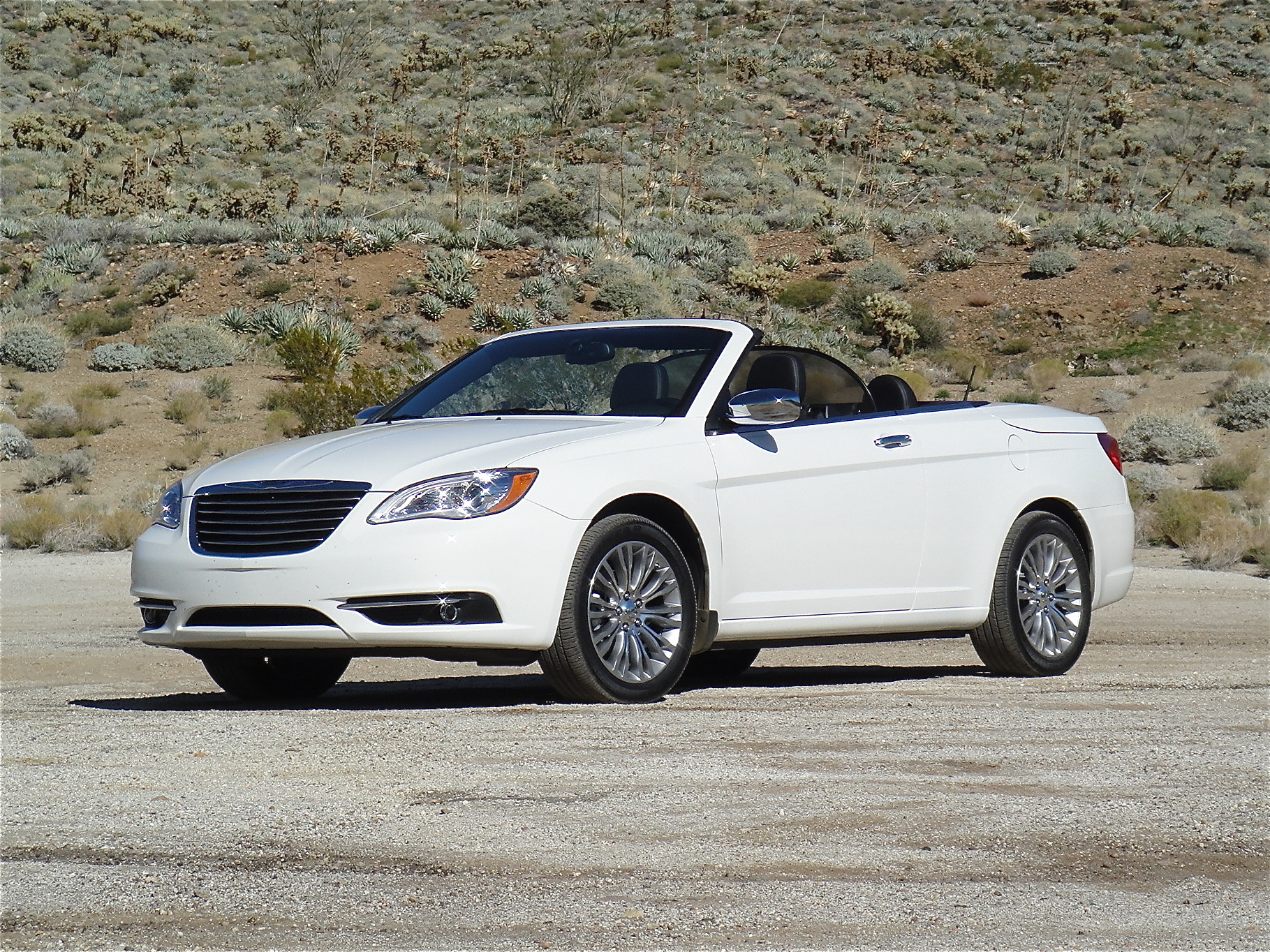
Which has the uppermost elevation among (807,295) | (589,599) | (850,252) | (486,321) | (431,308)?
(850,252)

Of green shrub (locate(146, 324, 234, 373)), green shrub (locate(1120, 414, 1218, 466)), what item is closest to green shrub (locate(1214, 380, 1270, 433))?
green shrub (locate(1120, 414, 1218, 466))

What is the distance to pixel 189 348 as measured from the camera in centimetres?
2956

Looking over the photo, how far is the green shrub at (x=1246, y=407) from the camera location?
1045 inches

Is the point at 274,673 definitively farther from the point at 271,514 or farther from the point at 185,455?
the point at 185,455

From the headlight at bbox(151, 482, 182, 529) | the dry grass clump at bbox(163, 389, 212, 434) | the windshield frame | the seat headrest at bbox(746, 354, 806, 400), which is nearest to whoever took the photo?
the headlight at bbox(151, 482, 182, 529)

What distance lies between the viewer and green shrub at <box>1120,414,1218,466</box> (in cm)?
2520

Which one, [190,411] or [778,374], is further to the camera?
[190,411]

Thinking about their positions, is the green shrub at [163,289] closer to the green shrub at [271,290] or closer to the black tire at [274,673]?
the green shrub at [271,290]

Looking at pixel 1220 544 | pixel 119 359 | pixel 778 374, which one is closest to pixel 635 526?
pixel 778 374

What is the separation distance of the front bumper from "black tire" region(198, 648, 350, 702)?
33.2 inches

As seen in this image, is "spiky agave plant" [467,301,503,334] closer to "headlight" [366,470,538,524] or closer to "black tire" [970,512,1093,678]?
"black tire" [970,512,1093,678]

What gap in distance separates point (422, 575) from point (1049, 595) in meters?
3.85

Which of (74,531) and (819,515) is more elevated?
→ (819,515)

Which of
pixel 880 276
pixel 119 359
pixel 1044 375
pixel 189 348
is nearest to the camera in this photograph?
pixel 119 359
